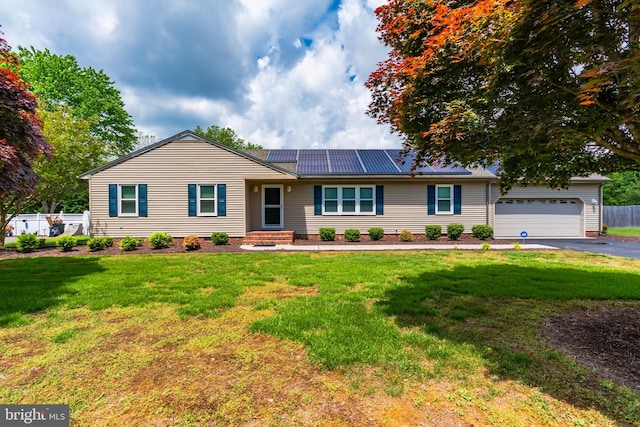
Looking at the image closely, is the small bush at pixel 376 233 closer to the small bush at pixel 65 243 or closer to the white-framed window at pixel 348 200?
the white-framed window at pixel 348 200

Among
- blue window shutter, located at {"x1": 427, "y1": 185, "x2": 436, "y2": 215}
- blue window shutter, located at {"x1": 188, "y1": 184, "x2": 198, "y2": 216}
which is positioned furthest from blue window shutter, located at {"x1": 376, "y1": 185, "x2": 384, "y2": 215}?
blue window shutter, located at {"x1": 188, "y1": 184, "x2": 198, "y2": 216}

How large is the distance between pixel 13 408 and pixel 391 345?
3272 millimetres

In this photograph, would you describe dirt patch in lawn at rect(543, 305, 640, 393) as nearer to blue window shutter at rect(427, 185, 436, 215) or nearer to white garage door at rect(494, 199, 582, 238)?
blue window shutter at rect(427, 185, 436, 215)

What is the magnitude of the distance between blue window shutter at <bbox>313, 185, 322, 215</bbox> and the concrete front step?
69.9 inches

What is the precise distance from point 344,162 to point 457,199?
553 cm

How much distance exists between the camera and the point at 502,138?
2.52m

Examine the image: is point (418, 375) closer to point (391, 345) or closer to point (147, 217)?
point (391, 345)

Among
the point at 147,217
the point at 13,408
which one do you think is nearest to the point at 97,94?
the point at 147,217

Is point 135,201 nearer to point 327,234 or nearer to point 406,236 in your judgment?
point 327,234

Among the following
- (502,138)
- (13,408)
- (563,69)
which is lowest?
(13,408)

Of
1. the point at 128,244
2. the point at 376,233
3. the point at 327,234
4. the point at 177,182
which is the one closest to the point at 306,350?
the point at 327,234

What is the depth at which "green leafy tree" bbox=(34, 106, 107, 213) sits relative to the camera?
13258 millimetres

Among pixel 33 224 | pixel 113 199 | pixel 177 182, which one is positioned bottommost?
pixel 33 224

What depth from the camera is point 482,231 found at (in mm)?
Answer: 12359
